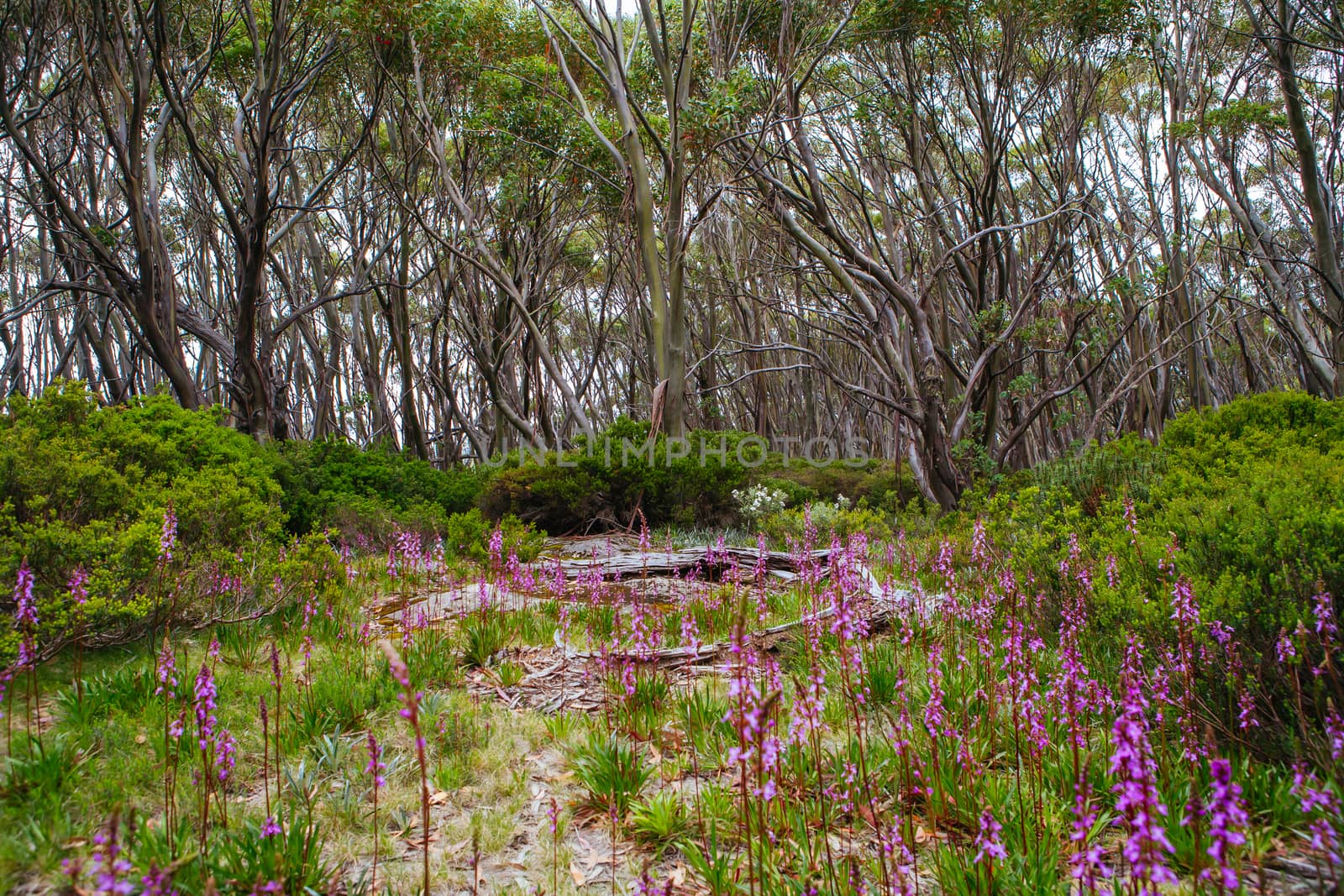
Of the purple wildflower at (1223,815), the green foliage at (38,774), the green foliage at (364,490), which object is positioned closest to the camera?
the purple wildflower at (1223,815)

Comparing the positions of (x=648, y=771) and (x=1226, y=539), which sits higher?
(x=1226, y=539)

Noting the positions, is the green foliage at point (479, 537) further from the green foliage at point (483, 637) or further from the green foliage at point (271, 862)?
the green foliage at point (271, 862)

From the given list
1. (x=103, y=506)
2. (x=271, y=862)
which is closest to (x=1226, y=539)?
(x=271, y=862)

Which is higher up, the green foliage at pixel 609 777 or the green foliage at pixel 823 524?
the green foliage at pixel 823 524

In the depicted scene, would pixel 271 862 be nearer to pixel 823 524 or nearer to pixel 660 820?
pixel 660 820

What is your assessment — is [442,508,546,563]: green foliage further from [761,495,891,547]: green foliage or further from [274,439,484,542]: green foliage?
[761,495,891,547]: green foliage

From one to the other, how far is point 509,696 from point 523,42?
1415cm

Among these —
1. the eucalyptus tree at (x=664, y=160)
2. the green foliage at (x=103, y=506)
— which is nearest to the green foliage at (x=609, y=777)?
the green foliage at (x=103, y=506)

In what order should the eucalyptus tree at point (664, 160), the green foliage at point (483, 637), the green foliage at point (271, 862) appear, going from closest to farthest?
the green foliage at point (271, 862) < the green foliage at point (483, 637) < the eucalyptus tree at point (664, 160)

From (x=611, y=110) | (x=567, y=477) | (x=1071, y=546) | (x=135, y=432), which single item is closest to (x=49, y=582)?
(x=135, y=432)

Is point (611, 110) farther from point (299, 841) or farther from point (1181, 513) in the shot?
point (299, 841)

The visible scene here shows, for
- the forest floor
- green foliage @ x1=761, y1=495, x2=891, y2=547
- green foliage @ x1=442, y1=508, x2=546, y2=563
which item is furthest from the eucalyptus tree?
the forest floor

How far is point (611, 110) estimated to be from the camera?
16938mm

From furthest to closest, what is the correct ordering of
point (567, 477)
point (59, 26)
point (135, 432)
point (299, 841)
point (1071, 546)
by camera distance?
point (59, 26)
point (567, 477)
point (135, 432)
point (1071, 546)
point (299, 841)
